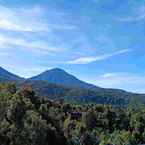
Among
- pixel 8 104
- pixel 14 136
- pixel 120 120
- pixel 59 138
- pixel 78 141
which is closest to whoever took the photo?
pixel 14 136

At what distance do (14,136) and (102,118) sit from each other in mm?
121605

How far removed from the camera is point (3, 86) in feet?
329

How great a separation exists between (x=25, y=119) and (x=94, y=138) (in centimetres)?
8173

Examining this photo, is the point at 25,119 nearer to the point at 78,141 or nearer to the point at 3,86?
the point at 3,86

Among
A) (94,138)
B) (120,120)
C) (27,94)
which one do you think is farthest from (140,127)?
(27,94)

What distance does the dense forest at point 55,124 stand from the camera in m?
65.4

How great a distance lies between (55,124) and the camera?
97.4 m

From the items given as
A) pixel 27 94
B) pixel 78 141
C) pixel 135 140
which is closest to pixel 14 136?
pixel 27 94

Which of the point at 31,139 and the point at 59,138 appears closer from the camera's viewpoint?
the point at 31,139

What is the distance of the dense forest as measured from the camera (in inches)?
2576

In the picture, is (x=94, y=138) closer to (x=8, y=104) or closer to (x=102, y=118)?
(x=102, y=118)

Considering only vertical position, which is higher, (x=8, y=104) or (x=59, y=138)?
(x=8, y=104)

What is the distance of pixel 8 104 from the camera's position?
67500mm

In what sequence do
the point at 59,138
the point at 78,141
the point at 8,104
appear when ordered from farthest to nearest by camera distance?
the point at 78,141 → the point at 59,138 → the point at 8,104
